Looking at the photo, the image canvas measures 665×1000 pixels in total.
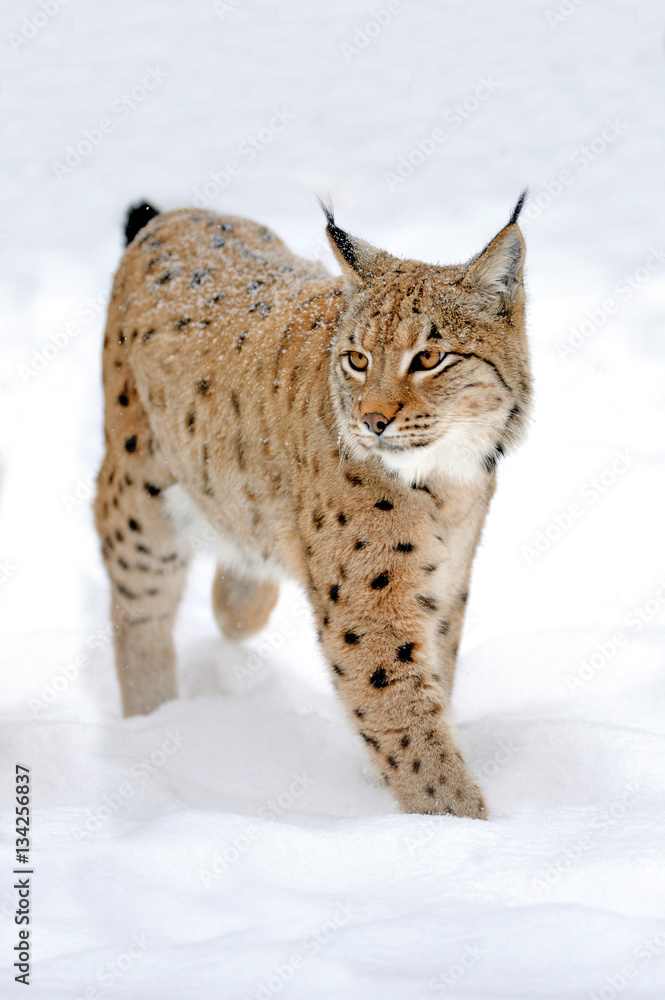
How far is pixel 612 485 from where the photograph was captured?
6453mm

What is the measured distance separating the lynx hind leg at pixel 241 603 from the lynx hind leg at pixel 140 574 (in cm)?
53

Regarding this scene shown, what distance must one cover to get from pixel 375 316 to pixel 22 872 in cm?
197

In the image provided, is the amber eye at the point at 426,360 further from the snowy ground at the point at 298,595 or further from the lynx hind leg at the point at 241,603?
the lynx hind leg at the point at 241,603

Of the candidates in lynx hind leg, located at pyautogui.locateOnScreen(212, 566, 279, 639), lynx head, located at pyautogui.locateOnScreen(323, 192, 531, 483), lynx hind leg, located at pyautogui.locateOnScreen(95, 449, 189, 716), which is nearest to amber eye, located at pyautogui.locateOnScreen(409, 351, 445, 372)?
lynx head, located at pyautogui.locateOnScreen(323, 192, 531, 483)

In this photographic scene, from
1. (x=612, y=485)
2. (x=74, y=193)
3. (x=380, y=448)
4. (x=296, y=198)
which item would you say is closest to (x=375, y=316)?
(x=380, y=448)

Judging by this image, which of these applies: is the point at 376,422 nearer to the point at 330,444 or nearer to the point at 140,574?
the point at 330,444

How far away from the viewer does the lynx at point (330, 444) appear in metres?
3.59

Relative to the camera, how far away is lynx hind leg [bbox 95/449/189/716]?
4.93 m

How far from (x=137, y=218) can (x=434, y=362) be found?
2.54m

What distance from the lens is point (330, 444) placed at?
12.8ft

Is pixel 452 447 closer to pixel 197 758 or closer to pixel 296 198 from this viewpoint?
pixel 197 758

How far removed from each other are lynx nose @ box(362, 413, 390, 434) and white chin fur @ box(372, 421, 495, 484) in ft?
0.23

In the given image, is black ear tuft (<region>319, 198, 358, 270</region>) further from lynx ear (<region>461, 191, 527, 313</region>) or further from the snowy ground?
the snowy ground

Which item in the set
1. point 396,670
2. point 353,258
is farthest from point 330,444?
point 396,670
